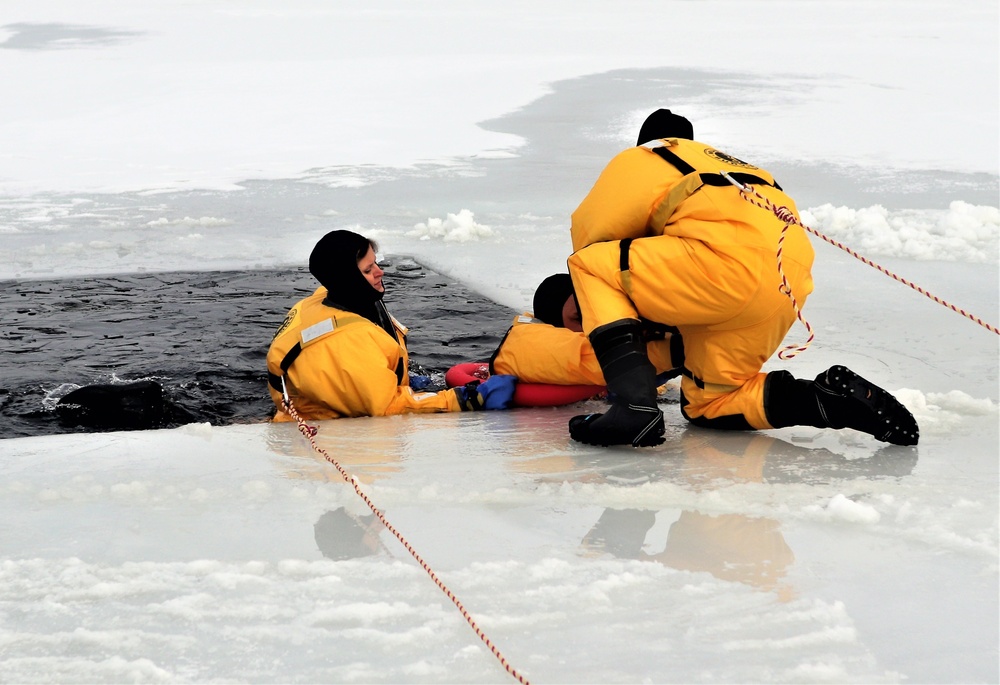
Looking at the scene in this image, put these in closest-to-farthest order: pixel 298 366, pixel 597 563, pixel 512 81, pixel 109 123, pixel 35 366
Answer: pixel 597 563
pixel 298 366
pixel 35 366
pixel 109 123
pixel 512 81

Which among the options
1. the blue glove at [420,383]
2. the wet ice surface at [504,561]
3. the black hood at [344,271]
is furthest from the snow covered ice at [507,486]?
the blue glove at [420,383]

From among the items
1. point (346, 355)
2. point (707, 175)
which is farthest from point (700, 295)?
point (346, 355)

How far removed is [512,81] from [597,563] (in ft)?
39.0

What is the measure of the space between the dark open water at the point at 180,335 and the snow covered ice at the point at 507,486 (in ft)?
1.05

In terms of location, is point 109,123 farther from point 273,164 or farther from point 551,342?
point 551,342

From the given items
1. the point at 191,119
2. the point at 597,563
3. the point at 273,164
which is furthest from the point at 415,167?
the point at 597,563

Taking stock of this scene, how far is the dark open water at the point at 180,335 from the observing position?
15.2 ft

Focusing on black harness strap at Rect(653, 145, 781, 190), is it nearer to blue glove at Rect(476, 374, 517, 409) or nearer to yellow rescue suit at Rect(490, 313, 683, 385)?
yellow rescue suit at Rect(490, 313, 683, 385)

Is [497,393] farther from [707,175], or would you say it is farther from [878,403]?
[878,403]

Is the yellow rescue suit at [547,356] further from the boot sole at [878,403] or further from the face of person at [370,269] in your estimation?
the boot sole at [878,403]

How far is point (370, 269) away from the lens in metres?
4.17

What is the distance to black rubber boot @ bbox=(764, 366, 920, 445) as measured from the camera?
3354mm

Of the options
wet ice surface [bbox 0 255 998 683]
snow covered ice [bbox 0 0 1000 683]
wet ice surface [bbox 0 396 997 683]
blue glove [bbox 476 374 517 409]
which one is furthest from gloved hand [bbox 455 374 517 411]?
wet ice surface [bbox 0 396 997 683]

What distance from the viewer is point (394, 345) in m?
4.11
